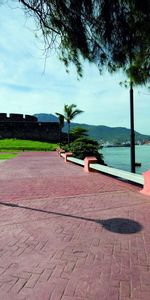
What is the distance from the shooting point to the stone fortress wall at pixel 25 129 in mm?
46469

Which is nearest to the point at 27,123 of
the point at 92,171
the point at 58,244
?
the point at 92,171

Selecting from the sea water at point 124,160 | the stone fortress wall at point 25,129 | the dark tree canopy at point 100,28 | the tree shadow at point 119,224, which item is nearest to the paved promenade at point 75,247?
the tree shadow at point 119,224

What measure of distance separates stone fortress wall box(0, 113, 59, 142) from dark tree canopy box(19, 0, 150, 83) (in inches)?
1669

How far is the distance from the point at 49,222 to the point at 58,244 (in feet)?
3.64

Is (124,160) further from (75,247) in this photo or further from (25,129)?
(75,247)

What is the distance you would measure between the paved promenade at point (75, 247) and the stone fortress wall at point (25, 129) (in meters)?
40.1

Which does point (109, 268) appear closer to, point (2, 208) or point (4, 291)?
point (4, 291)

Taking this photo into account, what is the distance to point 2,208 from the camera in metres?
6.34

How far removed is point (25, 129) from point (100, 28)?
42.9 m

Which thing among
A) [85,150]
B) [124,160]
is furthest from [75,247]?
[124,160]

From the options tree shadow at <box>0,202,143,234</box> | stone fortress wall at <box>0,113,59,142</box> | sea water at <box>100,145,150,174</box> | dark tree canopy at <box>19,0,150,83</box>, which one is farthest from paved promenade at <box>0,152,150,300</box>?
stone fortress wall at <box>0,113,59,142</box>

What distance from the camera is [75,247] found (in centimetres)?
406

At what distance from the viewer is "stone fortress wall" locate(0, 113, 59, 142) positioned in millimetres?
46469

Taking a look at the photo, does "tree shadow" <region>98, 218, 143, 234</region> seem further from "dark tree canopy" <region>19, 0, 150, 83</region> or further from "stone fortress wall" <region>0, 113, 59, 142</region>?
"stone fortress wall" <region>0, 113, 59, 142</region>
